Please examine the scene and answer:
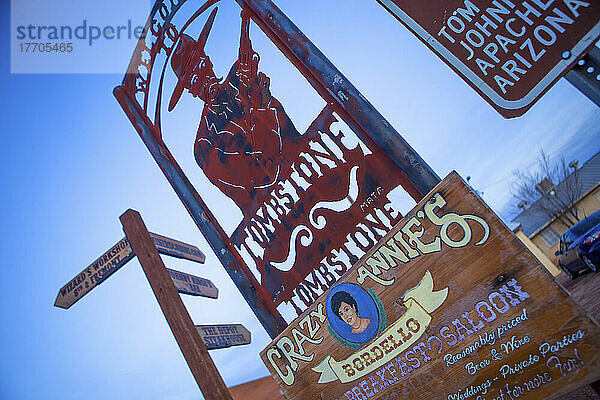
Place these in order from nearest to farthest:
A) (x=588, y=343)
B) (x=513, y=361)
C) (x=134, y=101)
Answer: (x=588, y=343), (x=513, y=361), (x=134, y=101)

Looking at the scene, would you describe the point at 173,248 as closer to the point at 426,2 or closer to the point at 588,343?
the point at 426,2

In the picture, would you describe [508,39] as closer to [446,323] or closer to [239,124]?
[446,323]

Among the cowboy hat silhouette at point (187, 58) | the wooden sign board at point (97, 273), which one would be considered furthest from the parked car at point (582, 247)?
the wooden sign board at point (97, 273)

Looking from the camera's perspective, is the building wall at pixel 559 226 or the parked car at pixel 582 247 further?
the building wall at pixel 559 226

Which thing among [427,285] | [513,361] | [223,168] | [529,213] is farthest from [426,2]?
[529,213]

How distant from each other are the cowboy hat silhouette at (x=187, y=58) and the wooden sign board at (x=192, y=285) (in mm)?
1301

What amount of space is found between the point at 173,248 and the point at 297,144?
110 cm

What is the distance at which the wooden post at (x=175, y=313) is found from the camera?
1.64 meters

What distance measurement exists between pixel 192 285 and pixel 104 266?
0.59 meters

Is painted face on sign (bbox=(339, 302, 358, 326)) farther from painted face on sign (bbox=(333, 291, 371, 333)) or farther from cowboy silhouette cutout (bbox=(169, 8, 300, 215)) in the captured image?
cowboy silhouette cutout (bbox=(169, 8, 300, 215))

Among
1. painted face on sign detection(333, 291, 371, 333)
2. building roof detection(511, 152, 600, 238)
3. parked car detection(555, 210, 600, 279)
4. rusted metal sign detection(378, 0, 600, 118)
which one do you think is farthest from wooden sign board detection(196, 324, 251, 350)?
building roof detection(511, 152, 600, 238)

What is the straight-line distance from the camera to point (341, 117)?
181 centimetres

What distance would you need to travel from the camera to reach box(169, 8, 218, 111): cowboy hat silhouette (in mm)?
2502

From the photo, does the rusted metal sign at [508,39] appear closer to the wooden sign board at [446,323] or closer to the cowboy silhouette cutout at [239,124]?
the wooden sign board at [446,323]
